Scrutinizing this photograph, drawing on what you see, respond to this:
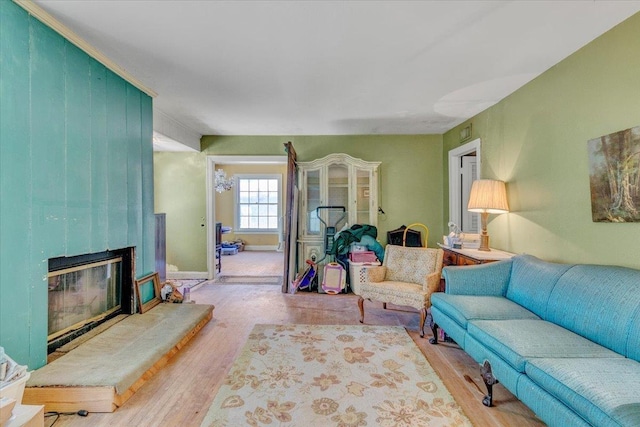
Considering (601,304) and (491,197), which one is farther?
(491,197)

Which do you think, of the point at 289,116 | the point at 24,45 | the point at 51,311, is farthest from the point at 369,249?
the point at 24,45

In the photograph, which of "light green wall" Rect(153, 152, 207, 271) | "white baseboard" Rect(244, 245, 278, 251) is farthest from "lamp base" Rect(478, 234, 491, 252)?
"white baseboard" Rect(244, 245, 278, 251)

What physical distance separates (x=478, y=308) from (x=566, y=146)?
5.04ft

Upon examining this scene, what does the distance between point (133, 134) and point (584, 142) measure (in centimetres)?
399

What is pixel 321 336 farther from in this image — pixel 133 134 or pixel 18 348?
pixel 133 134

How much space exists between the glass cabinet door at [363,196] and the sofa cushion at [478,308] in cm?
238

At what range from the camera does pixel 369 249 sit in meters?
4.62

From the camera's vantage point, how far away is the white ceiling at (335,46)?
6.12ft

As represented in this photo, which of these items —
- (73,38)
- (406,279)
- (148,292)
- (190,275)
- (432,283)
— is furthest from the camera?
(190,275)

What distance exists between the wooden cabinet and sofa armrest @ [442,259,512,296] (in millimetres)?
2238

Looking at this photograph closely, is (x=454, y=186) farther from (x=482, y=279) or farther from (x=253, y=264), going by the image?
(x=253, y=264)

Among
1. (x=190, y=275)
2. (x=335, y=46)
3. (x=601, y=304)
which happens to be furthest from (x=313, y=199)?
(x=601, y=304)

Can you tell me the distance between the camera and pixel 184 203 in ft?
17.1

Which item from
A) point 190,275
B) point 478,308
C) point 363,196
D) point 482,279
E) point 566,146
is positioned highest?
point 566,146
